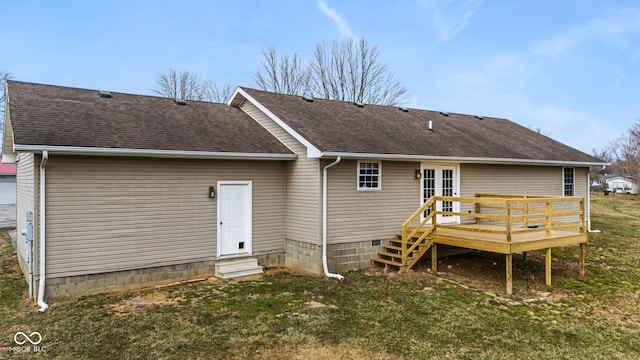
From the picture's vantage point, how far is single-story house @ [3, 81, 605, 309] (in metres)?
7.32

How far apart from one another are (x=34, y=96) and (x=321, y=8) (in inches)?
584

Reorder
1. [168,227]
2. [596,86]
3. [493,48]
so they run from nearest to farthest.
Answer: [168,227] < [493,48] < [596,86]

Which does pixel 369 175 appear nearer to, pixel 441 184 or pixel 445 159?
pixel 445 159

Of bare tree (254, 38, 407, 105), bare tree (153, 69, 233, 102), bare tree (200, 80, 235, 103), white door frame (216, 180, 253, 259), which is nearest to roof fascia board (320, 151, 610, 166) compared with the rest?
white door frame (216, 180, 253, 259)

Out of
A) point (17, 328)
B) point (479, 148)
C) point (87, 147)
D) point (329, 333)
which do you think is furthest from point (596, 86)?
point (17, 328)

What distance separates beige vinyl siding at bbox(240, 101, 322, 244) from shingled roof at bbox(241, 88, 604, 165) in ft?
1.51

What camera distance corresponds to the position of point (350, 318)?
20.7 feet

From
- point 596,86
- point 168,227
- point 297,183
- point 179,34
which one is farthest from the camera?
point 179,34

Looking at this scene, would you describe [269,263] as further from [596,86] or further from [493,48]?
[596,86]

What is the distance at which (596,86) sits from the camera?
800 inches

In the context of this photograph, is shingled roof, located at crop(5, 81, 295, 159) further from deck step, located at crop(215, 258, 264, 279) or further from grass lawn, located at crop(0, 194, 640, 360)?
grass lawn, located at crop(0, 194, 640, 360)

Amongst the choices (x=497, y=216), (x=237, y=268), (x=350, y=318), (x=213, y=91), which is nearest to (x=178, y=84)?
(x=213, y=91)

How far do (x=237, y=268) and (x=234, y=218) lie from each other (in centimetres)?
112

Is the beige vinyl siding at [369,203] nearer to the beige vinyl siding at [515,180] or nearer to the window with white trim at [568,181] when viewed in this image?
the beige vinyl siding at [515,180]
